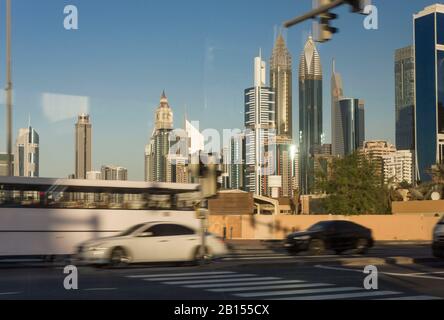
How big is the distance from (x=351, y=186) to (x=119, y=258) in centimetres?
5332

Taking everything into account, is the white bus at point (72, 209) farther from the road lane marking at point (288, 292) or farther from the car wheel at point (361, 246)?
the road lane marking at point (288, 292)

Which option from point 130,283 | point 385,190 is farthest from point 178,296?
point 385,190

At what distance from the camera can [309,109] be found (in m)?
58.6

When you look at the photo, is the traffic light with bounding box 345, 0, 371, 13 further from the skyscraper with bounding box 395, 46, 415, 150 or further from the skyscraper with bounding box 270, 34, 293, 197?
the skyscraper with bounding box 395, 46, 415, 150

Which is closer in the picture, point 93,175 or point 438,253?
point 438,253

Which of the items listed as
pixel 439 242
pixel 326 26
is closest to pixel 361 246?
pixel 439 242

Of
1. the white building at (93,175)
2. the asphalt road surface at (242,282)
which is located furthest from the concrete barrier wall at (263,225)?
the asphalt road surface at (242,282)

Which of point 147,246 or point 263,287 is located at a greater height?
point 147,246

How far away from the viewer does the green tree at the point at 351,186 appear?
70.6m

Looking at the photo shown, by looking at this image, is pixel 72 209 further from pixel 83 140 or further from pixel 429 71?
pixel 429 71

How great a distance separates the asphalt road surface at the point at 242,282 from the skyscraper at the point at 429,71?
853 cm

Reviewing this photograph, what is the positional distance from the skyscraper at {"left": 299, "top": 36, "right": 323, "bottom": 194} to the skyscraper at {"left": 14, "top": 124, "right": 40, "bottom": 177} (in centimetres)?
1044

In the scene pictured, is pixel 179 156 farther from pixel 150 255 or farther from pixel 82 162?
pixel 150 255

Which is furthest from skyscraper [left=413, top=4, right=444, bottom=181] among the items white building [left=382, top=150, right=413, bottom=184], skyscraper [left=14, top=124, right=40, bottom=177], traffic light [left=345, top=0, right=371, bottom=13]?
white building [left=382, top=150, right=413, bottom=184]
